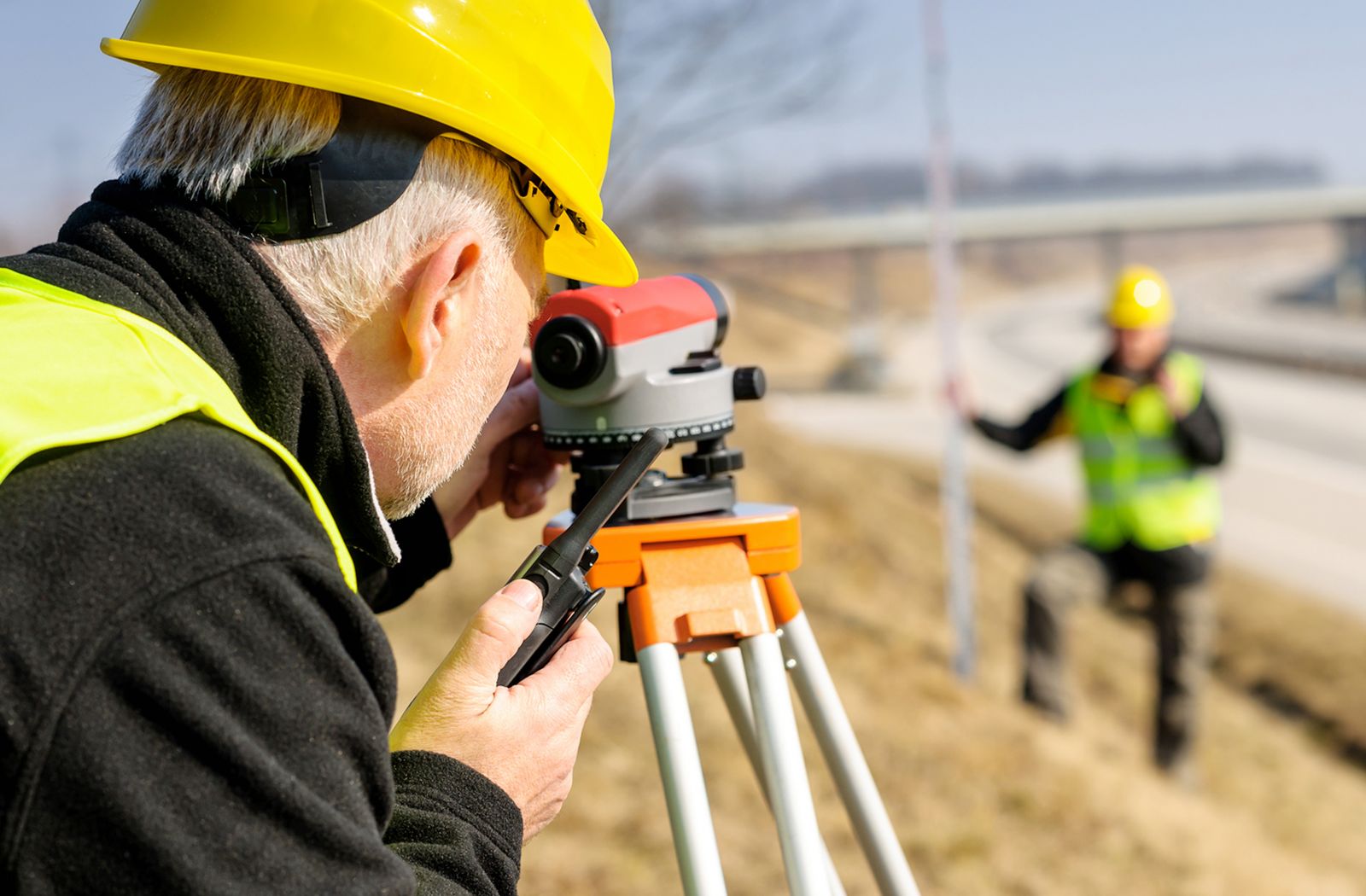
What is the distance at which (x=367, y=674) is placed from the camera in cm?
93

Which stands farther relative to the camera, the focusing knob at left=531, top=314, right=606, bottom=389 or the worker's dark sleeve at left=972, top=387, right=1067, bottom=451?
the worker's dark sleeve at left=972, top=387, right=1067, bottom=451

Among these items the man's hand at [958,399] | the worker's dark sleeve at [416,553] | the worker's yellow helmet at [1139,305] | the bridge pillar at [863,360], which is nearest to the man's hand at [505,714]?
the worker's dark sleeve at [416,553]

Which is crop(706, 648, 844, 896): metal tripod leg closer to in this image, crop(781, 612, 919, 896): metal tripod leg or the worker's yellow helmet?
crop(781, 612, 919, 896): metal tripod leg

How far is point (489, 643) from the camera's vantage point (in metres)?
1.15

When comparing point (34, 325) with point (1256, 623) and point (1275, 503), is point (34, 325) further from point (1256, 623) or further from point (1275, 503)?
point (1275, 503)

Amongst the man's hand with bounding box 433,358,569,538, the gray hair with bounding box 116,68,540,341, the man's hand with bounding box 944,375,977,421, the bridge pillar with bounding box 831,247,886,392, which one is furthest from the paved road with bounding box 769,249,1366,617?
the gray hair with bounding box 116,68,540,341

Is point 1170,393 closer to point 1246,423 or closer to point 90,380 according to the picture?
point 90,380

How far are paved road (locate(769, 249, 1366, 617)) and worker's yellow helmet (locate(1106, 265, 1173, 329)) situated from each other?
81cm

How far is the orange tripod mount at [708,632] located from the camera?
4.99 feet

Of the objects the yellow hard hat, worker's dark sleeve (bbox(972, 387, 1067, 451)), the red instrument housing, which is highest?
the yellow hard hat

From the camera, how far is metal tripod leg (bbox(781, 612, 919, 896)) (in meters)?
1.76

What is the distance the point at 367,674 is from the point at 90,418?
0.26m

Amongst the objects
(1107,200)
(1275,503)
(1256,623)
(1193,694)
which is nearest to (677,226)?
(1275,503)

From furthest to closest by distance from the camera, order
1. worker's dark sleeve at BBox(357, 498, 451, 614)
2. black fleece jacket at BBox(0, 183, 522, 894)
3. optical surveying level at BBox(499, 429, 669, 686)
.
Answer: worker's dark sleeve at BBox(357, 498, 451, 614) → optical surveying level at BBox(499, 429, 669, 686) → black fleece jacket at BBox(0, 183, 522, 894)
